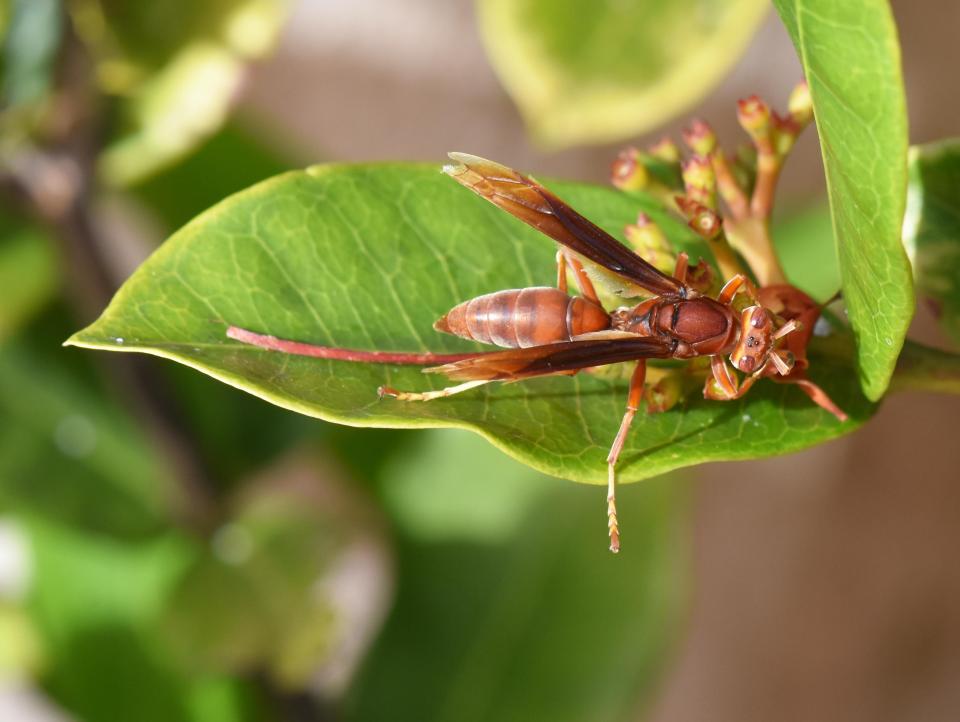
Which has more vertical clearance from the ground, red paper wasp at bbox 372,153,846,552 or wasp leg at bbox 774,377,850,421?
red paper wasp at bbox 372,153,846,552

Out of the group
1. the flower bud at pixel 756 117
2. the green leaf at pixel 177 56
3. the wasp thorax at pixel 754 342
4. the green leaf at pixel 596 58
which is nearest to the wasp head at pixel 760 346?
the wasp thorax at pixel 754 342

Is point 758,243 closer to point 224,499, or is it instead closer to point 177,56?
point 177,56

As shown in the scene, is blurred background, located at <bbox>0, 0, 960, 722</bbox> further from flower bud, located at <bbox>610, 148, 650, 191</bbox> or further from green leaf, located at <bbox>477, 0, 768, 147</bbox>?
flower bud, located at <bbox>610, 148, 650, 191</bbox>

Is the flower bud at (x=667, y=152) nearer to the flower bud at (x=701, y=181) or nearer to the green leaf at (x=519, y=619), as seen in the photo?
the flower bud at (x=701, y=181)

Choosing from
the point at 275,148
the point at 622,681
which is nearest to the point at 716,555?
the point at 622,681

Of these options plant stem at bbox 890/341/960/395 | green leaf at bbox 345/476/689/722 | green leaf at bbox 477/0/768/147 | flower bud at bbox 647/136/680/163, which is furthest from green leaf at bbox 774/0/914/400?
green leaf at bbox 345/476/689/722

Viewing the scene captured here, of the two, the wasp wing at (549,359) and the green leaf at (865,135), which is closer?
the green leaf at (865,135)
